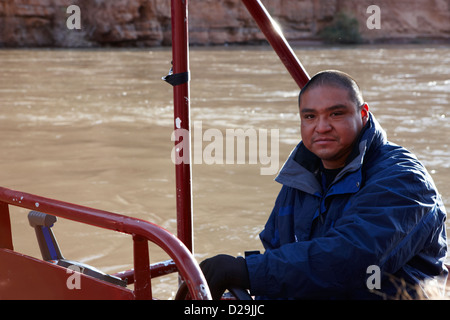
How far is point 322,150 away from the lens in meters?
1.83

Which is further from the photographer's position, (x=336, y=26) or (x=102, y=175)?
(x=336, y=26)

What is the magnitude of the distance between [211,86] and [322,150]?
12505 mm

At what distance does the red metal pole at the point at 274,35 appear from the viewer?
2031mm

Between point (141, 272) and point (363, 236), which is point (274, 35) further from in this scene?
point (141, 272)

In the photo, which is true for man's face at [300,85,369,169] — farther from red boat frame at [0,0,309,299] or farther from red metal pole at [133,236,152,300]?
red metal pole at [133,236,152,300]

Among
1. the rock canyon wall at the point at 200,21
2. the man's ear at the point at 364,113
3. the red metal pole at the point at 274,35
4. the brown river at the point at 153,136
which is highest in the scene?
the rock canyon wall at the point at 200,21

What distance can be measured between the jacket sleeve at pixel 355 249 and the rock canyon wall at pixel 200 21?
27243 mm

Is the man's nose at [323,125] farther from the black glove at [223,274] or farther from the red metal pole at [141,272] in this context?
the red metal pole at [141,272]

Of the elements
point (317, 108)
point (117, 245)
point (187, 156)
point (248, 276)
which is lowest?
point (117, 245)

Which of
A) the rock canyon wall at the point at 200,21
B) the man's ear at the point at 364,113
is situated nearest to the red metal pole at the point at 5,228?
the man's ear at the point at 364,113

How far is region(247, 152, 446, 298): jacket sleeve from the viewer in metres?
1.52

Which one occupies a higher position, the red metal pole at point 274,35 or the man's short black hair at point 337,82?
the red metal pole at point 274,35
